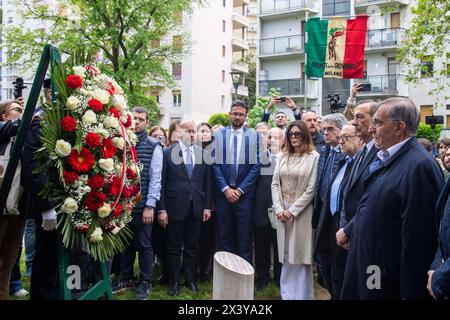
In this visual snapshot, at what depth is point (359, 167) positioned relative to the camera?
4.48 meters

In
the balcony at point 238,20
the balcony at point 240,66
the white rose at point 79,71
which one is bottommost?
the white rose at point 79,71

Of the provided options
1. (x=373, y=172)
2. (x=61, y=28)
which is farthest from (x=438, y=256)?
(x=61, y=28)

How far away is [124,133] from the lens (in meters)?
4.33

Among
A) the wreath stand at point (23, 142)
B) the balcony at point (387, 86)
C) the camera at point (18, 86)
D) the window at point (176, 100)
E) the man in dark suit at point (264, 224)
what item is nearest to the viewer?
the wreath stand at point (23, 142)

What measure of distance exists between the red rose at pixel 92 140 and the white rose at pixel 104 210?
20.3 inches

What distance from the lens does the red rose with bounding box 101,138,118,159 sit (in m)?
4.07

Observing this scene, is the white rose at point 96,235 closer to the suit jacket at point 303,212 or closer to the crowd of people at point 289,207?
the crowd of people at point 289,207

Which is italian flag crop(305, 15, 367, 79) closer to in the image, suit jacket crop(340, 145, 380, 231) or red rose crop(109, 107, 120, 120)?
suit jacket crop(340, 145, 380, 231)

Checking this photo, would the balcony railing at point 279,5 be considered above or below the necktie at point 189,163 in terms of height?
above

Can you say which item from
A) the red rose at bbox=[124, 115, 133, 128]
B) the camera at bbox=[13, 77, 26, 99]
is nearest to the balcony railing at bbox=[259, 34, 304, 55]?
the camera at bbox=[13, 77, 26, 99]

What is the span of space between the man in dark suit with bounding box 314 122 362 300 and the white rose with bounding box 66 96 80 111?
8.85 feet

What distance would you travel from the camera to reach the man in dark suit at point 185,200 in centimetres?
623

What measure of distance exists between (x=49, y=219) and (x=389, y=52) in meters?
30.2

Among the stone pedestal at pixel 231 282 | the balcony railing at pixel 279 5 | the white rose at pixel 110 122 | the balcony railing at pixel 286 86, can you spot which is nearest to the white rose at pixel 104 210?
the white rose at pixel 110 122
